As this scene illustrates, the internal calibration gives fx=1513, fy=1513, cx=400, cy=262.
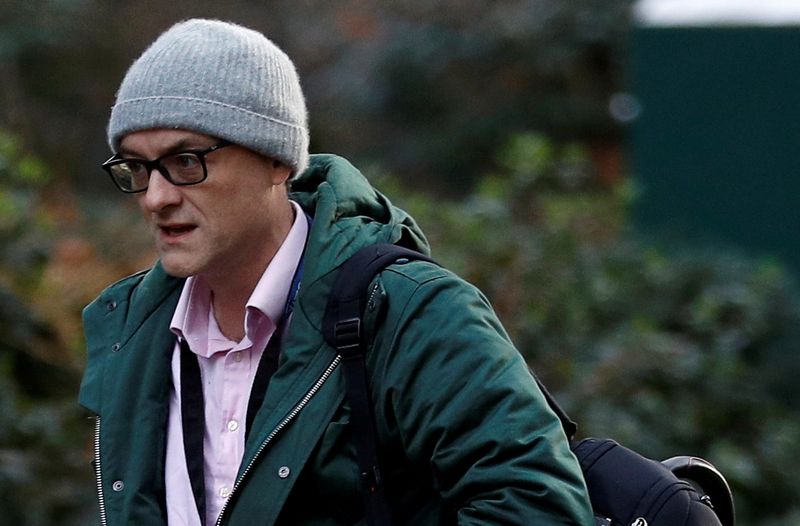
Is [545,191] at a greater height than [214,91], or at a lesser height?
lesser

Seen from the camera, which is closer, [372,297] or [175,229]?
[372,297]

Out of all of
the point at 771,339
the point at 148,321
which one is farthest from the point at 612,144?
the point at 148,321

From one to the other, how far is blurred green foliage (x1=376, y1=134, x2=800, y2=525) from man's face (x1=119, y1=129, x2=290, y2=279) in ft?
10.9

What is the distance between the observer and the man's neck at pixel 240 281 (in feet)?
9.79

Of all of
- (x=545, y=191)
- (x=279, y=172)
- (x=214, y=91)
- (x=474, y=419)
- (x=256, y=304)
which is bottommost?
(x=545, y=191)

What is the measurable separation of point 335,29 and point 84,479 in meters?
10.5

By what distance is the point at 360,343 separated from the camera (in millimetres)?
2715

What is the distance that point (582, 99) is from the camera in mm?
14227

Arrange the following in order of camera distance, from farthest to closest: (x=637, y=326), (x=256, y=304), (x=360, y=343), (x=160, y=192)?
(x=637, y=326)
(x=256, y=304)
(x=160, y=192)
(x=360, y=343)

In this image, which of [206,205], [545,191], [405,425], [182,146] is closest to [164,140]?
[182,146]

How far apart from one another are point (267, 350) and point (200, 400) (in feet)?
0.64

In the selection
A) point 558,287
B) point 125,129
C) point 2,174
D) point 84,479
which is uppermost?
point 125,129

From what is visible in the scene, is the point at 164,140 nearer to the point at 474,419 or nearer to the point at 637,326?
the point at 474,419

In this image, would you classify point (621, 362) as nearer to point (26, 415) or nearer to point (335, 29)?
point (26, 415)
